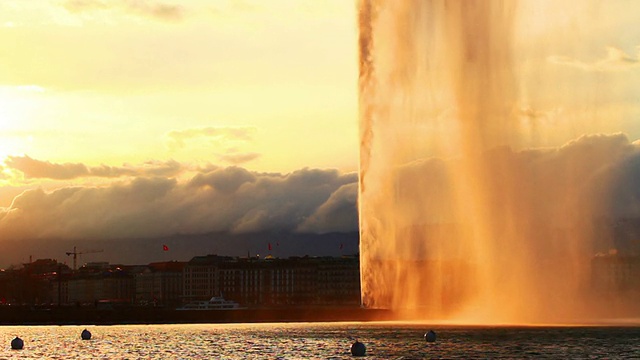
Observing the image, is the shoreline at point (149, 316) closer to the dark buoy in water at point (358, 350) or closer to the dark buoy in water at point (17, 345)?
the dark buoy in water at point (17, 345)

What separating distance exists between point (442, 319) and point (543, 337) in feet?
121

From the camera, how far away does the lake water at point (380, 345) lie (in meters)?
70.4

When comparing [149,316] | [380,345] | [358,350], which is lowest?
[380,345]

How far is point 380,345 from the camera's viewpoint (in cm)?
8094

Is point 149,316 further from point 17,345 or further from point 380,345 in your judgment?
point 380,345

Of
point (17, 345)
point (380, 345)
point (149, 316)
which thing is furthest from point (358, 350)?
point (149, 316)

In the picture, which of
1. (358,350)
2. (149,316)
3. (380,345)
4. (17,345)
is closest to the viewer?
(358,350)

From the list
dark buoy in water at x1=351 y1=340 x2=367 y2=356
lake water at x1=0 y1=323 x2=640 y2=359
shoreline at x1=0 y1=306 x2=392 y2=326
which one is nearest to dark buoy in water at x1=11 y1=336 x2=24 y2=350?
lake water at x1=0 y1=323 x2=640 y2=359

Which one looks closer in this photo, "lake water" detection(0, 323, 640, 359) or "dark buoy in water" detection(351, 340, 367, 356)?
"dark buoy in water" detection(351, 340, 367, 356)

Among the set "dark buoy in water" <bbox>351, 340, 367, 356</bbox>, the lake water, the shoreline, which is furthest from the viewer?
the shoreline

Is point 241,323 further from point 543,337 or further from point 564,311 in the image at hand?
point 543,337

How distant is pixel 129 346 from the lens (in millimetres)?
87562

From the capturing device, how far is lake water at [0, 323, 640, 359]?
70.4 metres

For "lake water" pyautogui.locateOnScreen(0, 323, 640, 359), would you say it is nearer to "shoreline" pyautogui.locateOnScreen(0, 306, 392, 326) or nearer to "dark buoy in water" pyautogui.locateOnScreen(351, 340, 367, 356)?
"dark buoy in water" pyautogui.locateOnScreen(351, 340, 367, 356)
